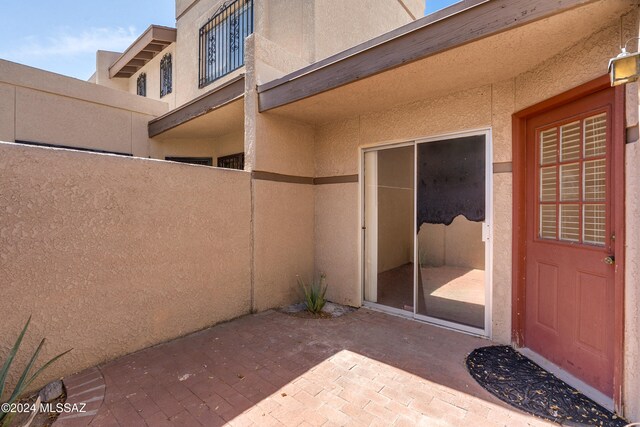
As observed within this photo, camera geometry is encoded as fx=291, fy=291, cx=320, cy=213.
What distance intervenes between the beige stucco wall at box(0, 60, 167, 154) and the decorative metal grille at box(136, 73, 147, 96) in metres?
3.44

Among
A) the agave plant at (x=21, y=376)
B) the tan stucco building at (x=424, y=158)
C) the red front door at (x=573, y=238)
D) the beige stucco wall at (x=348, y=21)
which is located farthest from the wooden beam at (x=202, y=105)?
the red front door at (x=573, y=238)

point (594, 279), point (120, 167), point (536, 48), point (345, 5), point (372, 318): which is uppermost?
point (345, 5)

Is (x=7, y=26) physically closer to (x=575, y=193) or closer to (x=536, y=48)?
(x=536, y=48)

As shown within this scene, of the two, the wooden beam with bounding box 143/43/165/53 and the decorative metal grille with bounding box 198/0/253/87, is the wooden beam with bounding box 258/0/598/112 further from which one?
the wooden beam with bounding box 143/43/165/53

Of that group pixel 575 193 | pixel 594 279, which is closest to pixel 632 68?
pixel 575 193

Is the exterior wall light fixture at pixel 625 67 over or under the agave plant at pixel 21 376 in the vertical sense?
over

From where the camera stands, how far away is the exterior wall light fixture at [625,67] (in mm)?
1975

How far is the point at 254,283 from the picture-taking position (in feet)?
15.2

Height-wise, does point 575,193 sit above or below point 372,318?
above

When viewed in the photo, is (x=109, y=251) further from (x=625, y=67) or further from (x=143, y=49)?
(x=143, y=49)

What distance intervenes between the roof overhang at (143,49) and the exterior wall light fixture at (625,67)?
9654 millimetres

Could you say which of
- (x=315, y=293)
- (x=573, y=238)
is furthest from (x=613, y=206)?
(x=315, y=293)

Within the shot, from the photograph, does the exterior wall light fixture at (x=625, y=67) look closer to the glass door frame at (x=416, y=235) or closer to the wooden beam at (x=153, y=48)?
the glass door frame at (x=416, y=235)

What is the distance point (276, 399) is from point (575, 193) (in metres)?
3.50
